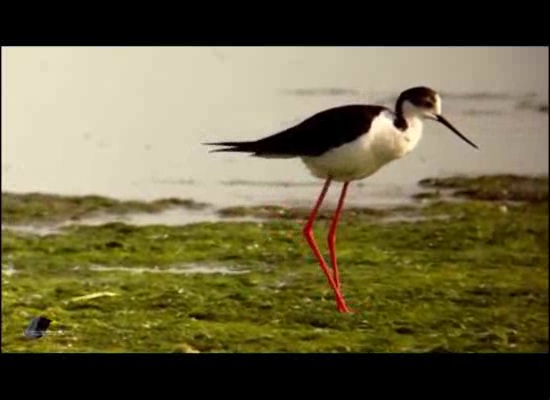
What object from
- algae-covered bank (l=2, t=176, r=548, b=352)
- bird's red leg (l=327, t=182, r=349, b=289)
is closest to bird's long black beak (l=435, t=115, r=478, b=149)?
algae-covered bank (l=2, t=176, r=548, b=352)

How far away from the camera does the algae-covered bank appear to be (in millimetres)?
3553

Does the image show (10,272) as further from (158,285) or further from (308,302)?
(308,302)

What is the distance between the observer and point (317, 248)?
3.62 meters

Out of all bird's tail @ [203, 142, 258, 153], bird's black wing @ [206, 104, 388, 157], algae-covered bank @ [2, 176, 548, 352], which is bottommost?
algae-covered bank @ [2, 176, 548, 352]

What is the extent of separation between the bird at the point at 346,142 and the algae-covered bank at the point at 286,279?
52 millimetres

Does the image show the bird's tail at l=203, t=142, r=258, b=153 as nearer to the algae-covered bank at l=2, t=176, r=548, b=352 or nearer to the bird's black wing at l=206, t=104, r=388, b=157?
the bird's black wing at l=206, t=104, r=388, b=157

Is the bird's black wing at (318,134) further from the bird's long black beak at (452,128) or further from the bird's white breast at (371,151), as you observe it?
the bird's long black beak at (452,128)

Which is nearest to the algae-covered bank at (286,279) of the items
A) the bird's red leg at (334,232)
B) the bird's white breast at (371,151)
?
the bird's red leg at (334,232)

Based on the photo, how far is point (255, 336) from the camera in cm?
358

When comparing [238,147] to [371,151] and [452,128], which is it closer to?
[371,151]

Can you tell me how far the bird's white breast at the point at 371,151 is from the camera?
11.5ft
